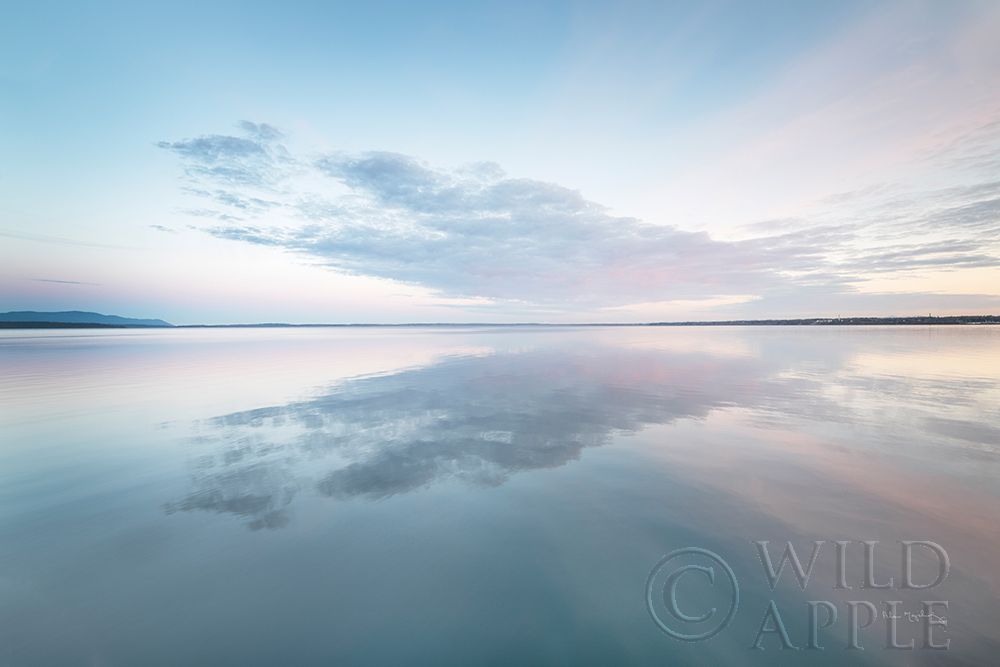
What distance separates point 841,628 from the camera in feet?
Result: 15.3

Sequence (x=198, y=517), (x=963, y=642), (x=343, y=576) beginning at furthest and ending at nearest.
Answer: (x=198, y=517), (x=343, y=576), (x=963, y=642)

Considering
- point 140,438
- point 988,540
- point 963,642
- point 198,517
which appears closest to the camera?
point 963,642

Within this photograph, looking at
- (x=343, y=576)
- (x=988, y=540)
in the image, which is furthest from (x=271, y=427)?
(x=988, y=540)

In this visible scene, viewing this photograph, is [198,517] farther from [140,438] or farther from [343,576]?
[140,438]

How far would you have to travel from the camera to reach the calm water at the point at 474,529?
4.52 metres

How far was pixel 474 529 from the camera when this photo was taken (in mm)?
6777

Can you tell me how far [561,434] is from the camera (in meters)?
12.0

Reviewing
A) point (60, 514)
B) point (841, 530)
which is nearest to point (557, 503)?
point (841, 530)

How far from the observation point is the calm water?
452cm

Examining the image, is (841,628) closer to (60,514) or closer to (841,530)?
(841,530)

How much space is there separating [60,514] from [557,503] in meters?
9.96

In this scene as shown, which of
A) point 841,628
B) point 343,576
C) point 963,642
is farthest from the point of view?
point 343,576

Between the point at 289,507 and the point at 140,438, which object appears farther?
the point at 140,438

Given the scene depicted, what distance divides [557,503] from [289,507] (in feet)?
18.0
